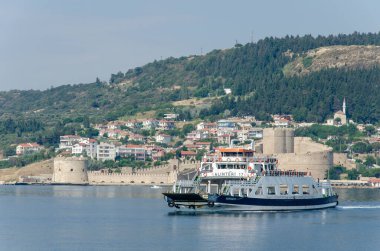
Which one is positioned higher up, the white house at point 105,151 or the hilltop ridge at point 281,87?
the hilltop ridge at point 281,87

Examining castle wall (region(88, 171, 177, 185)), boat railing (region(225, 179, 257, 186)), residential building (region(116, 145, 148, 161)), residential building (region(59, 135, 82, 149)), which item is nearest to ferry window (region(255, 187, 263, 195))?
A: boat railing (region(225, 179, 257, 186))

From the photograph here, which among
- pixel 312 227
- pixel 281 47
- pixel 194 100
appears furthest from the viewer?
pixel 281 47

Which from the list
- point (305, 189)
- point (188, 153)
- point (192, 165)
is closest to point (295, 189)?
point (305, 189)

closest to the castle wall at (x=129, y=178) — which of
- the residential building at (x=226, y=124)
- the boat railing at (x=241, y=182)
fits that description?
the residential building at (x=226, y=124)

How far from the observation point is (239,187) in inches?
2645

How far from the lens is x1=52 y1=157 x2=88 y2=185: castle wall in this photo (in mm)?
133250

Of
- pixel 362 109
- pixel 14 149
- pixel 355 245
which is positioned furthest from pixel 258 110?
pixel 355 245

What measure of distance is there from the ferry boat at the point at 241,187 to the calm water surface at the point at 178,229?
2.38 feet

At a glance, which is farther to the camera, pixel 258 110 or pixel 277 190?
pixel 258 110

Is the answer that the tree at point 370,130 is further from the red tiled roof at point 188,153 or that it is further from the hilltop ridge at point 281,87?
the red tiled roof at point 188,153

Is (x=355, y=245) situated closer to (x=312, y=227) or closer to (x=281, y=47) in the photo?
(x=312, y=227)

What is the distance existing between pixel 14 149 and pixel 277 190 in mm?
92021

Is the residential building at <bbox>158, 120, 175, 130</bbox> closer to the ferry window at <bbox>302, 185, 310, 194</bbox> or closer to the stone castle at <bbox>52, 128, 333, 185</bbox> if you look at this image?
the stone castle at <bbox>52, 128, 333, 185</bbox>

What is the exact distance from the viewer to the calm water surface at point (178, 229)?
5347 centimetres
